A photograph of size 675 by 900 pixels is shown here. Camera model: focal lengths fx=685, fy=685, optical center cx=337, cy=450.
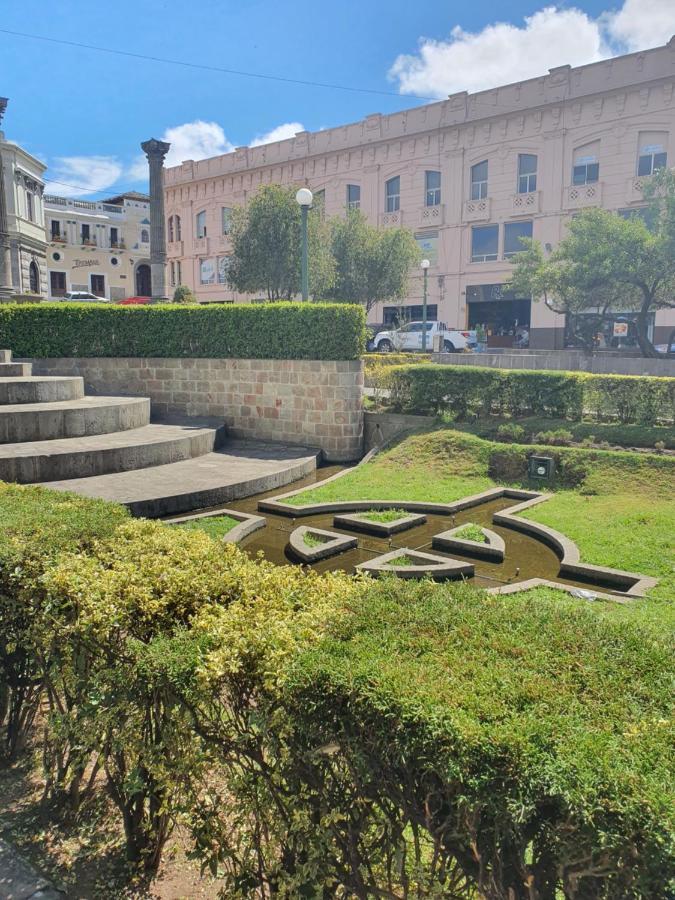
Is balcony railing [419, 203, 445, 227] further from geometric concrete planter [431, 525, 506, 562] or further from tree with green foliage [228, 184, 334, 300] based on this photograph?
geometric concrete planter [431, 525, 506, 562]

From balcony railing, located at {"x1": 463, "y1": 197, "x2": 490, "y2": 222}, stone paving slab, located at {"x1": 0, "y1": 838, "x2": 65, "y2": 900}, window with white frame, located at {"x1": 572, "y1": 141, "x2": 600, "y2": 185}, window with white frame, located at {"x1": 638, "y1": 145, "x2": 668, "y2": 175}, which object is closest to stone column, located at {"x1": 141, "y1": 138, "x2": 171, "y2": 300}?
balcony railing, located at {"x1": 463, "y1": 197, "x2": 490, "y2": 222}

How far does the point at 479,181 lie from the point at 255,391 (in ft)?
84.8

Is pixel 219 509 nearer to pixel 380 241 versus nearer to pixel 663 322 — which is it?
pixel 380 241

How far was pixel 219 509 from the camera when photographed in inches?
404

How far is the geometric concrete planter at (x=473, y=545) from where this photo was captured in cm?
779

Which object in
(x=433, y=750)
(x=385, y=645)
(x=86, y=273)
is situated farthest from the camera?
(x=86, y=273)

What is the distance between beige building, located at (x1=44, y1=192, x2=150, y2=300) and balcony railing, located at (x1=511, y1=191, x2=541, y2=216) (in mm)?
30533

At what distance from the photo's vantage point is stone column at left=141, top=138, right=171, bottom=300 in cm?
2339

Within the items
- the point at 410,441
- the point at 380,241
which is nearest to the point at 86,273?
the point at 380,241

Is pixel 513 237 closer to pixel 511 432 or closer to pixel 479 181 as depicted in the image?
pixel 479 181

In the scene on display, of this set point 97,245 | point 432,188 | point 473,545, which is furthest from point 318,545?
point 97,245

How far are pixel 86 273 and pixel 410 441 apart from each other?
49346mm

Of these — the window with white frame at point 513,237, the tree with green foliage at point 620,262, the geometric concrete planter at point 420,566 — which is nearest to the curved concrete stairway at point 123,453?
the geometric concrete planter at point 420,566

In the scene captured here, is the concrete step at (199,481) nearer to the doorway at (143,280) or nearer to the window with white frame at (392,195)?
the window with white frame at (392,195)
